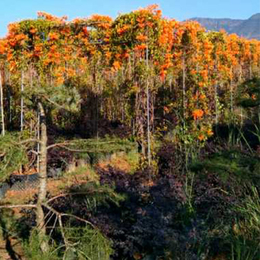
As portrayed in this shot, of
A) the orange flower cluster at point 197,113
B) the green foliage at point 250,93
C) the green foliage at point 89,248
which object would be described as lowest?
the green foliage at point 89,248

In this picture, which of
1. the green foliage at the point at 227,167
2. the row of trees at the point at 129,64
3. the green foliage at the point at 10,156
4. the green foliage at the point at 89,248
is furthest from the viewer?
the row of trees at the point at 129,64

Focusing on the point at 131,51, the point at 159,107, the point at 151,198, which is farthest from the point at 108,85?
the point at 151,198

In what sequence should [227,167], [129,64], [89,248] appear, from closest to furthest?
[227,167], [89,248], [129,64]

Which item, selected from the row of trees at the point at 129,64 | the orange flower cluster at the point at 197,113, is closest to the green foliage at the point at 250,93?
the row of trees at the point at 129,64

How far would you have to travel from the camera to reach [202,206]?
16.5ft

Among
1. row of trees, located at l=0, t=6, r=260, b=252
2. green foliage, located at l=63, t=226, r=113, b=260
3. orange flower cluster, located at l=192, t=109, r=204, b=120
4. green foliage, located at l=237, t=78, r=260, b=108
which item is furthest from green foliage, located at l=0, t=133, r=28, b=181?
orange flower cluster, located at l=192, t=109, r=204, b=120

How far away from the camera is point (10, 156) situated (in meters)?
2.78

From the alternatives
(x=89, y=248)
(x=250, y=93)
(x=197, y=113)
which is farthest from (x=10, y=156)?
(x=197, y=113)

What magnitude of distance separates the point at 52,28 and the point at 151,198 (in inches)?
217

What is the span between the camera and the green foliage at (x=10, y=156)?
2723mm

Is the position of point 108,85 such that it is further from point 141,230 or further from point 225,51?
point 141,230

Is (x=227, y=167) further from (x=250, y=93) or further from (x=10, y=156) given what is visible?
(x=10, y=156)

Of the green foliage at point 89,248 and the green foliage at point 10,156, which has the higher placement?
the green foliage at point 10,156

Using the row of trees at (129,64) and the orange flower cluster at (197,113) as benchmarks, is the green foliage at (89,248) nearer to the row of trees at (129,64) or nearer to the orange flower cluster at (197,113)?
the row of trees at (129,64)
